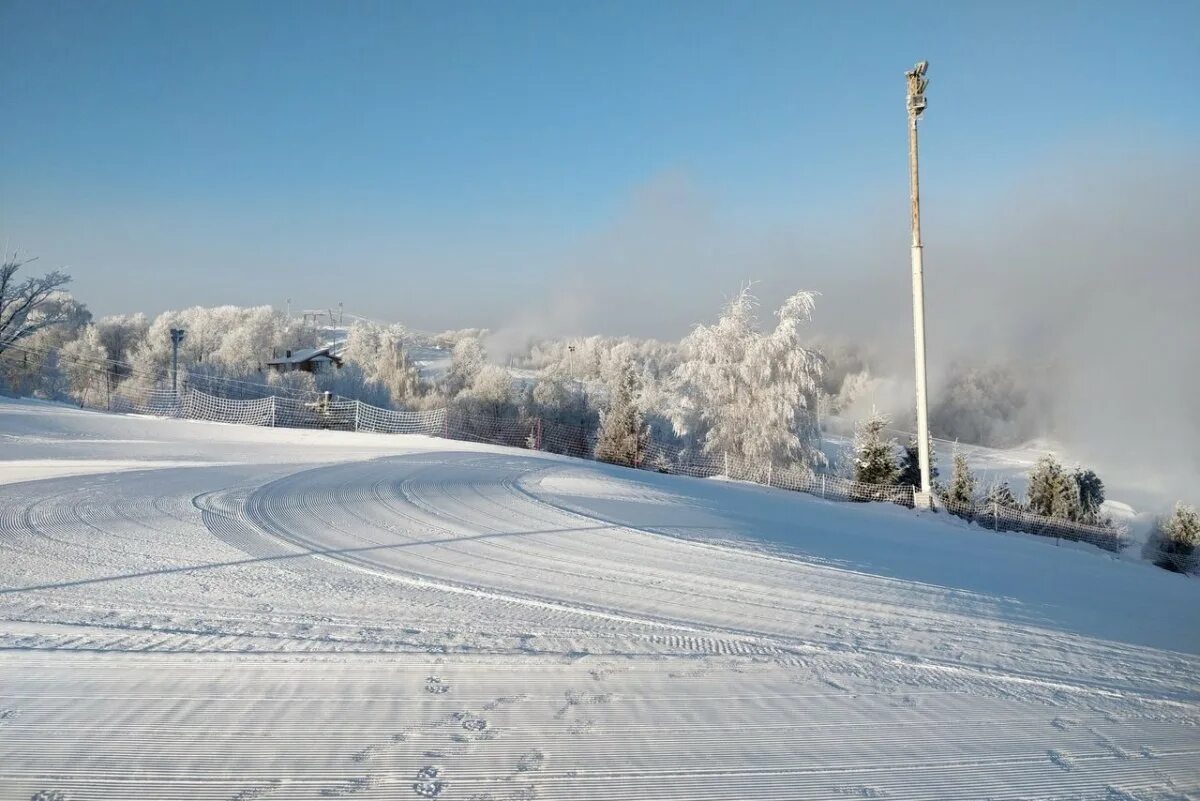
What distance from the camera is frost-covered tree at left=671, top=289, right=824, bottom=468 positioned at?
29625 mm

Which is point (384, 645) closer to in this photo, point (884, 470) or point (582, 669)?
point (582, 669)

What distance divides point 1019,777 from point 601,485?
8719 mm

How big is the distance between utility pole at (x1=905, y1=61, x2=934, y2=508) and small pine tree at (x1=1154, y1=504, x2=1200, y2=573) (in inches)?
822

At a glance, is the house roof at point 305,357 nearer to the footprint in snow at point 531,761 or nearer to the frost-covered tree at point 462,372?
the frost-covered tree at point 462,372

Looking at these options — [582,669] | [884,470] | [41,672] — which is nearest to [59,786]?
[41,672]

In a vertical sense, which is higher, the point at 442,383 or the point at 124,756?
the point at 442,383

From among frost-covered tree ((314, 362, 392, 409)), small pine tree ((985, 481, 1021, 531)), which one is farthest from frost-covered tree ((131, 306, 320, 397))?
small pine tree ((985, 481, 1021, 531))

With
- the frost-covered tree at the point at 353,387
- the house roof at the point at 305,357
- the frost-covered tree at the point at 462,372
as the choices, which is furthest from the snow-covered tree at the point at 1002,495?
the house roof at the point at 305,357

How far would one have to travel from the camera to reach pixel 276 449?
15.2 metres

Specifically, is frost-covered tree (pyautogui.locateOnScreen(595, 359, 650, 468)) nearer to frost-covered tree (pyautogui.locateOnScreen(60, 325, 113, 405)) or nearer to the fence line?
the fence line

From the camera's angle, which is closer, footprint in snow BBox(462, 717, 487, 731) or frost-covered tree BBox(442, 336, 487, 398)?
footprint in snow BBox(462, 717, 487, 731)

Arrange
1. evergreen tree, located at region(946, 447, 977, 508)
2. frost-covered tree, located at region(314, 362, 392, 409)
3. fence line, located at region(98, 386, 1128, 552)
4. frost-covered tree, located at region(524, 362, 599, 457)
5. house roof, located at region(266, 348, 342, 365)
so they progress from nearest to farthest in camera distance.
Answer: fence line, located at region(98, 386, 1128, 552) → evergreen tree, located at region(946, 447, 977, 508) → frost-covered tree, located at region(524, 362, 599, 457) → frost-covered tree, located at region(314, 362, 392, 409) → house roof, located at region(266, 348, 342, 365)

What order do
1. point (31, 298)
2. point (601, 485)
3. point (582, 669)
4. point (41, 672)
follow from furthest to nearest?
1. point (31, 298)
2. point (601, 485)
3. point (582, 669)
4. point (41, 672)

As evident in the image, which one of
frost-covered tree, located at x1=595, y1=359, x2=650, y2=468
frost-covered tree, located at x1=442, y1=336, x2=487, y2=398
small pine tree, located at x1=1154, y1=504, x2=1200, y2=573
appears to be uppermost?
frost-covered tree, located at x1=442, y1=336, x2=487, y2=398
